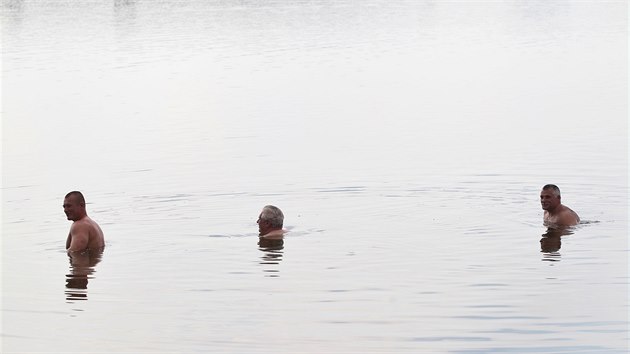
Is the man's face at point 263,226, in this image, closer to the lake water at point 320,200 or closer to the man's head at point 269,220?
the man's head at point 269,220


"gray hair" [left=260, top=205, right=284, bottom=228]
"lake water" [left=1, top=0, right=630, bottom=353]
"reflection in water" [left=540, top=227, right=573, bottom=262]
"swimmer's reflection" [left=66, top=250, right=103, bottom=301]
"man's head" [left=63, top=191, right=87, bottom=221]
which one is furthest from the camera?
"gray hair" [left=260, top=205, right=284, bottom=228]

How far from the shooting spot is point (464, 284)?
57.8ft

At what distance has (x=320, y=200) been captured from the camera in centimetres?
2381

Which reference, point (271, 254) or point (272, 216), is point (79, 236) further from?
point (272, 216)

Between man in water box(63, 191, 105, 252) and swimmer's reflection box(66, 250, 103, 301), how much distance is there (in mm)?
115

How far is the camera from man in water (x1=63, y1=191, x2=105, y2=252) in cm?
1916

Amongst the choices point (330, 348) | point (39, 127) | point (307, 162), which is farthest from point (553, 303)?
point (39, 127)

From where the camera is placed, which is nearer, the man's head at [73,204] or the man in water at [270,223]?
the man's head at [73,204]

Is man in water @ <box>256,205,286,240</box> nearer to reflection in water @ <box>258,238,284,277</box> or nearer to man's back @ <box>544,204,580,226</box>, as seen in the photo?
reflection in water @ <box>258,238,284,277</box>

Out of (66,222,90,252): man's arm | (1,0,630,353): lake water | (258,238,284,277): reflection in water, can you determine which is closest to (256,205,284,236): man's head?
(258,238,284,277): reflection in water

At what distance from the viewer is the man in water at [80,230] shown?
62.8 ft

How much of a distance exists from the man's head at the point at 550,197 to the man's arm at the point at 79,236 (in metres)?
6.87

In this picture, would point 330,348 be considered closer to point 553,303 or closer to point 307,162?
point 553,303

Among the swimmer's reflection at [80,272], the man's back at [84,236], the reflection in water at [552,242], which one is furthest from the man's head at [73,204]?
the reflection in water at [552,242]
